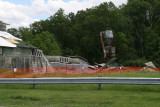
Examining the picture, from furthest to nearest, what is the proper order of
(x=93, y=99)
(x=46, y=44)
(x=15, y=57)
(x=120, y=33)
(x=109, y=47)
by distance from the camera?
(x=46, y=44)
(x=120, y=33)
(x=109, y=47)
(x=15, y=57)
(x=93, y=99)

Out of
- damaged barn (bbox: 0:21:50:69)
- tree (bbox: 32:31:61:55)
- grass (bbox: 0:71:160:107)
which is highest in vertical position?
tree (bbox: 32:31:61:55)

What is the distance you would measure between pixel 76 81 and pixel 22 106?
465 cm

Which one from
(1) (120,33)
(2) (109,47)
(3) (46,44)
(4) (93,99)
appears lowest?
(4) (93,99)

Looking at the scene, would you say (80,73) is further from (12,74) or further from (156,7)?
(156,7)

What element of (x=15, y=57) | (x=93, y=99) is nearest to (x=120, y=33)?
(x=15, y=57)

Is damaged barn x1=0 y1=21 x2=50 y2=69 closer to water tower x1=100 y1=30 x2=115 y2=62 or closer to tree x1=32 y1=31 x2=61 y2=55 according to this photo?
water tower x1=100 y1=30 x2=115 y2=62

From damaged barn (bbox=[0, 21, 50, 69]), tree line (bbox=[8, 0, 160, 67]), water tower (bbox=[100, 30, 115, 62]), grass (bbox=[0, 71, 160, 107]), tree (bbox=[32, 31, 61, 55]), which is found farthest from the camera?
tree (bbox=[32, 31, 61, 55])

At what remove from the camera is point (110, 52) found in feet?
186

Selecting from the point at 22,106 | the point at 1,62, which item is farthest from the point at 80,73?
the point at 22,106

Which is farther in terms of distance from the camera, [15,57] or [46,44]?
[46,44]

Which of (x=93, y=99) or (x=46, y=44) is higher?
(x=46, y=44)

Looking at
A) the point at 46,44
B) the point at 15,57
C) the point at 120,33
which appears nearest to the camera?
Answer: the point at 15,57

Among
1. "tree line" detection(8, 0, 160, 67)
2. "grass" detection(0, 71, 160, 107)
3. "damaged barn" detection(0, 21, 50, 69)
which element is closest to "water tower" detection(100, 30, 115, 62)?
"tree line" detection(8, 0, 160, 67)

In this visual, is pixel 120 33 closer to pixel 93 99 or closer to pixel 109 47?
pixel 109 47
